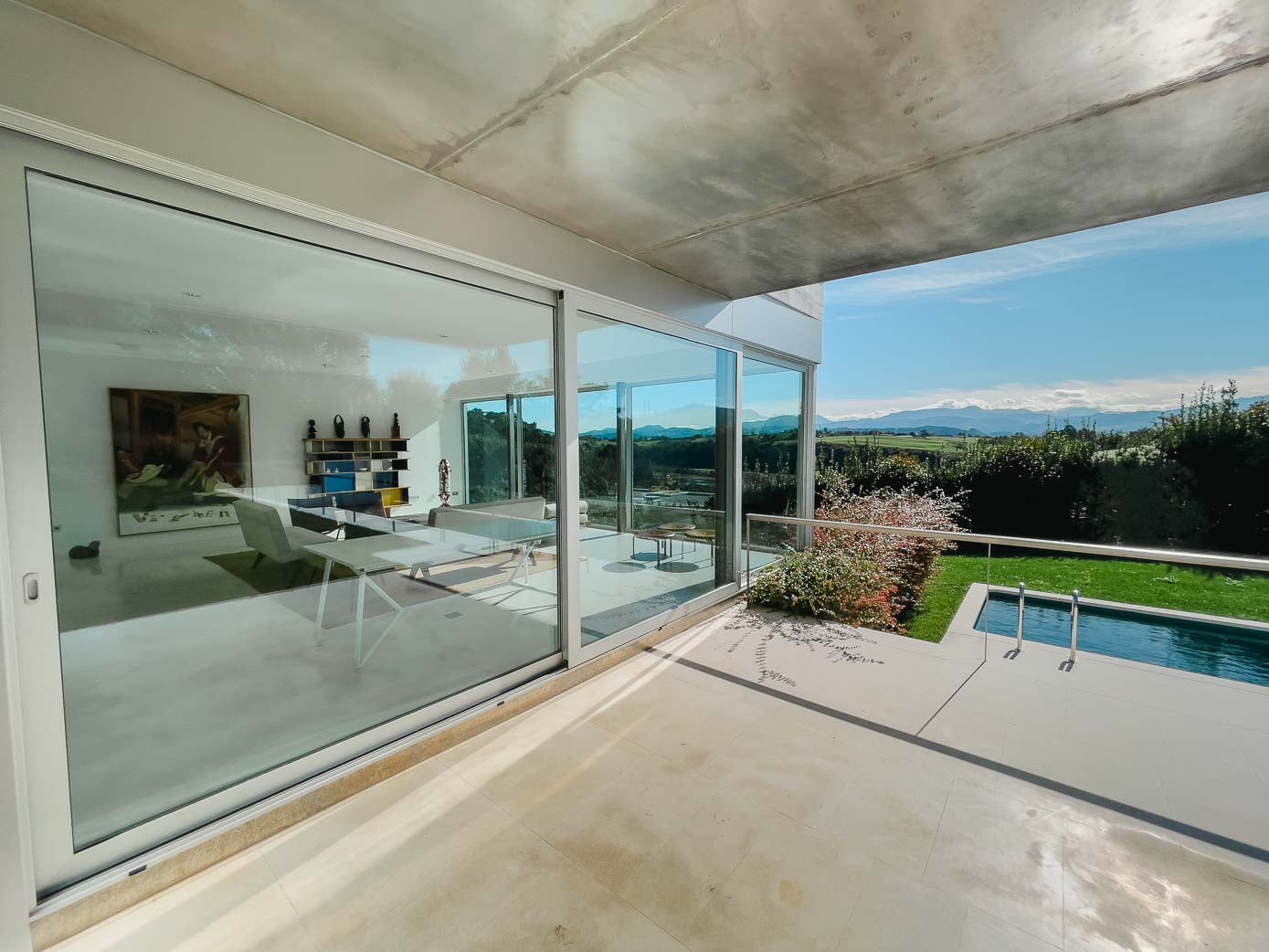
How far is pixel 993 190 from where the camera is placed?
243 cm

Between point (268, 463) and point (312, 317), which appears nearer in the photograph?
point (268, 463)

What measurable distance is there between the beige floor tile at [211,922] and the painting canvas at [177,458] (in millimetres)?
1170

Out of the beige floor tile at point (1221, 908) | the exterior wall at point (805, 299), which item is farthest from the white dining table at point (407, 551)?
the exterior wall at point (805, 299)

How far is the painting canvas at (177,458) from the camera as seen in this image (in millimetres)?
1589

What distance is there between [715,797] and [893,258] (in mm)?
3321

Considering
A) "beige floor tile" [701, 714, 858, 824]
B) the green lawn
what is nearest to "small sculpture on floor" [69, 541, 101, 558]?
"beige floor tile" [701, 714, 858, 824]

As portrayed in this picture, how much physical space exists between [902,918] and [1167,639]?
6.72m

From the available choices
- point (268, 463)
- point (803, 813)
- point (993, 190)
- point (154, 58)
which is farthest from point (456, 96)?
point (803, 813)

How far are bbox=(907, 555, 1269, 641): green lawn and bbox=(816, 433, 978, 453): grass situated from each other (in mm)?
3357

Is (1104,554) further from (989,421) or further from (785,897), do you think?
(989,421)

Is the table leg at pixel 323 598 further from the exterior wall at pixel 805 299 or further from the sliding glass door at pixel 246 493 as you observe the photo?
the exterior wall at pixel 805 299

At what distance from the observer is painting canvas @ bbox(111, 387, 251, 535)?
5.21ft

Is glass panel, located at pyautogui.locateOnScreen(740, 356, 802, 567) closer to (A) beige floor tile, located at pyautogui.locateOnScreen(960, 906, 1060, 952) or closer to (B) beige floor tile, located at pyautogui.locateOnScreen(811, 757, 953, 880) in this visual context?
(B) beige floor tile, located at pyautogui.locateOnScreen(811, 757, 953, 880)

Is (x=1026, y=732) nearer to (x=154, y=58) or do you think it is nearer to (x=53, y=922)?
(x=53, y=922)
